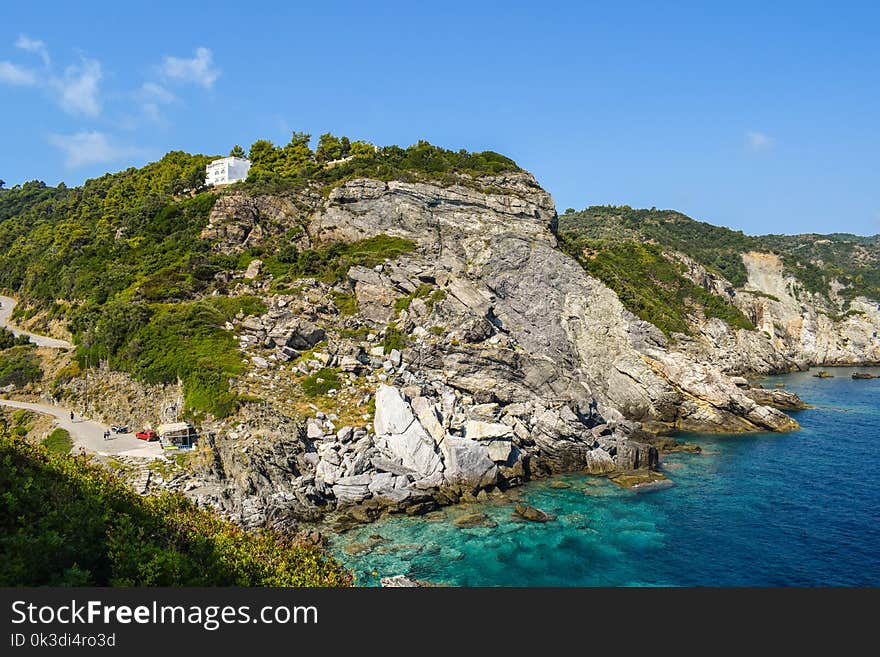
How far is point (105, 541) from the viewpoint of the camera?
1719 centimetres

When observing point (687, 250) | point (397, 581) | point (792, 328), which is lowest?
point (397, 581)

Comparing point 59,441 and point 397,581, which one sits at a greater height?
point 59,441

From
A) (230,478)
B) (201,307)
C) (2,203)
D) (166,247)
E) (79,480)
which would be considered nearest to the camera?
(79,480)

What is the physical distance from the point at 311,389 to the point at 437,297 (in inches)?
720

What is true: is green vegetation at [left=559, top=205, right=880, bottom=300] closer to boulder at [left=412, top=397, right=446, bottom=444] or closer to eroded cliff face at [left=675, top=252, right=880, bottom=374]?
eroded cliff face at [left=675, top=252, right=880, bottom=374]

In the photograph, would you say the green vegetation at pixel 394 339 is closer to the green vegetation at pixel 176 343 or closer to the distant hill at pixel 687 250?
the green vegetation at pixel 176 343

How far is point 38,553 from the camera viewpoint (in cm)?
1498

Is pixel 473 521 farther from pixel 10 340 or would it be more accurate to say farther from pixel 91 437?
pixel 10 340

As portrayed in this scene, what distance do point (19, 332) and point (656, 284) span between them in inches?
4243

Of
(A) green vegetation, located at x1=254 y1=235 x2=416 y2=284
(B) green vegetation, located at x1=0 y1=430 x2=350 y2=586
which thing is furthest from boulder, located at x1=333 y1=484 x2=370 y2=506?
(A) green vegetation, located at x1=254 y1=235 x2=416 y2=284

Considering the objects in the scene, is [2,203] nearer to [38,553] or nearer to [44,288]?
[44,288]

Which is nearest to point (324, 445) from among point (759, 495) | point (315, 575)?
point (315, 575)

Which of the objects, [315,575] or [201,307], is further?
[201,307]

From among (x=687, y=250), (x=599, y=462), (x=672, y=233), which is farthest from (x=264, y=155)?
(x=672, y=233)
